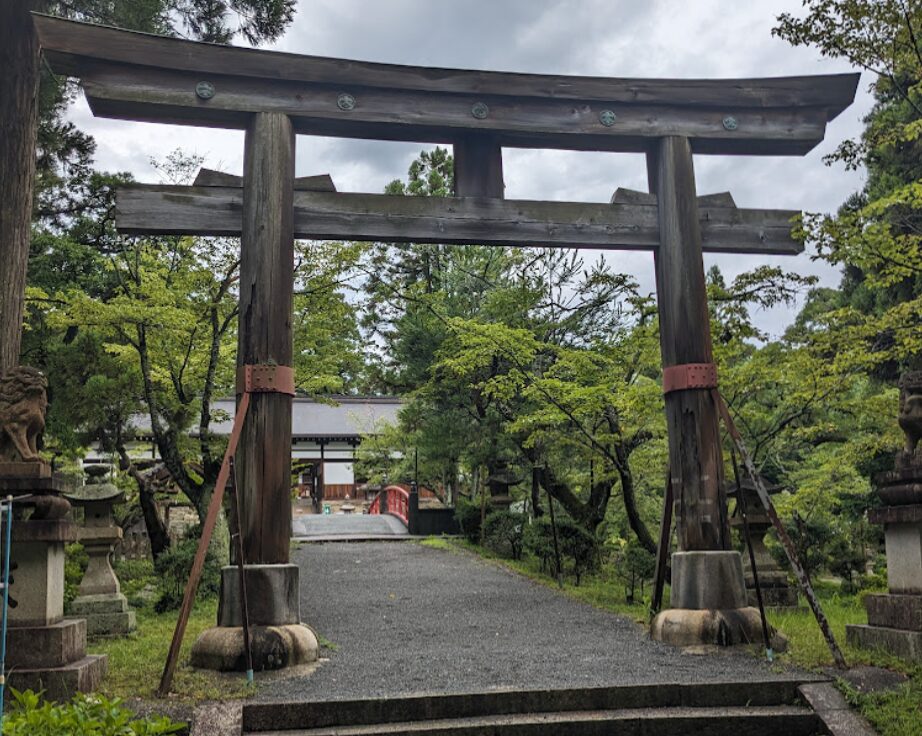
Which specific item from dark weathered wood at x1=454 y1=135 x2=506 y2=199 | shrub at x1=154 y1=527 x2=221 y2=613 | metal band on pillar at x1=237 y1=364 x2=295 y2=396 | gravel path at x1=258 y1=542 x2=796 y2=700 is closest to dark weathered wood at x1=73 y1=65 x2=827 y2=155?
dark weathered wood at x1=454 y1=135 x2=506 y2=199

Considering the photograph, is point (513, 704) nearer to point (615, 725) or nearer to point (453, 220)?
point (615, 725)

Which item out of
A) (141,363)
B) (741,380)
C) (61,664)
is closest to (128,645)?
(61,664)

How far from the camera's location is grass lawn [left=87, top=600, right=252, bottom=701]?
5066mm

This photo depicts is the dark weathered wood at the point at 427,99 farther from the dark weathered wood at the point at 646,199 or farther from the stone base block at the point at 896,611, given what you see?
the stone base block at the point at 896,611

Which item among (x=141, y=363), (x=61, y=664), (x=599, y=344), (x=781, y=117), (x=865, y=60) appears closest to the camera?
(x=61, y=664)

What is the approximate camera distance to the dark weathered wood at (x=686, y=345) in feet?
22.2

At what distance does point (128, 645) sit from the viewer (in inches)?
297

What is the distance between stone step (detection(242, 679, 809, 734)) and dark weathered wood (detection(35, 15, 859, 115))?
488 cm

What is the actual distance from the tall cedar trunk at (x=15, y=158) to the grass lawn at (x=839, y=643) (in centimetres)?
720

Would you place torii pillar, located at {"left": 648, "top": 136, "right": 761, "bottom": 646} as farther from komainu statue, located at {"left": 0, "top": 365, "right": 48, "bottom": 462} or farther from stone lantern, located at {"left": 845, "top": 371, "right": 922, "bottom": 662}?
komainu statue, located at {"left": 0, "top": 365, "right": 48, "bottom": 462}

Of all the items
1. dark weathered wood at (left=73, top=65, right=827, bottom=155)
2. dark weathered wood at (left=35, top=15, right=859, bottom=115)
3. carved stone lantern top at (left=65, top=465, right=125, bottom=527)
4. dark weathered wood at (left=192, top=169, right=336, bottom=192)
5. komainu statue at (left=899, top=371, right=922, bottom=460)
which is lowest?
carved stone lantern top at (left=65, top=465, right=125, bottom=527)

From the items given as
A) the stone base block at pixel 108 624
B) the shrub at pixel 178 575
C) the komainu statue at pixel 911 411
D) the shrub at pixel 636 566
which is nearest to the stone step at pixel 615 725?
the komainu statue at pixel 911 411

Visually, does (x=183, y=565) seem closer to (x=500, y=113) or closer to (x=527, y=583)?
(x=527, y=583)

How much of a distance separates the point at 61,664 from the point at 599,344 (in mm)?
8876
